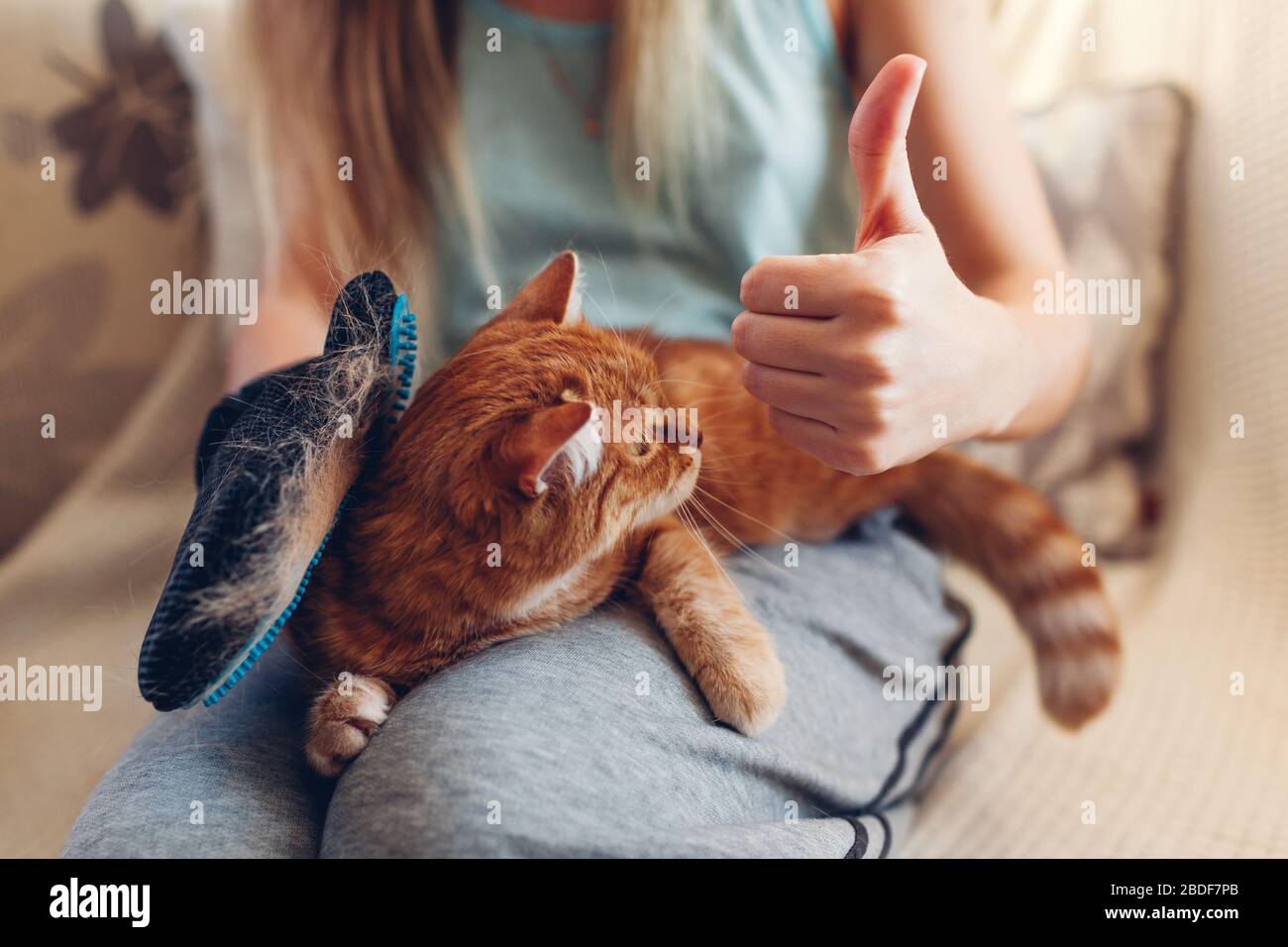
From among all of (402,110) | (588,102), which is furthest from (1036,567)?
(402,110)

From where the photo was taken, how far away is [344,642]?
1.58ft

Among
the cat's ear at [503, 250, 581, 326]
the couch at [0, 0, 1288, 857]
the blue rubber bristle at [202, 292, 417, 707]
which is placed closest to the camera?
the blue rubber bristle at [202, 292, 417, 707]

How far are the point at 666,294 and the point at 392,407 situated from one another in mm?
293

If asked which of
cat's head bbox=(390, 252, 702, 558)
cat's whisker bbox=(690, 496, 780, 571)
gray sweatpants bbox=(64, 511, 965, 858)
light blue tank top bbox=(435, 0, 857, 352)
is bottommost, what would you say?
gray sweatpants bbox=(64, 511, 965, 858)

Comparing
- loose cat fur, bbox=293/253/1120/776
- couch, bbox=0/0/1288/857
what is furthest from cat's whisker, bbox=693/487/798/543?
couch, bbox=0/0/1288/857

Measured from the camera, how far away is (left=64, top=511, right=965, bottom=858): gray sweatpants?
431 mm

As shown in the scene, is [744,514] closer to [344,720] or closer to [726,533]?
[726,533]

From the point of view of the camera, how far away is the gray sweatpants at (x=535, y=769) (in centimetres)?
43

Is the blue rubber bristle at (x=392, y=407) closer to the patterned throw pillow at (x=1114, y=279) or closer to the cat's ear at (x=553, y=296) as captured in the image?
the cat's ear at (x=553, y=296)


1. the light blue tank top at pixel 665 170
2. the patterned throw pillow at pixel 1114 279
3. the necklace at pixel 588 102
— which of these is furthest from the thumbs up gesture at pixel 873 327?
the patterned throw pillow at pixel 1114 279

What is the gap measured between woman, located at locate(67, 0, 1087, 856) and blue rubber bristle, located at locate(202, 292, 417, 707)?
63 mm

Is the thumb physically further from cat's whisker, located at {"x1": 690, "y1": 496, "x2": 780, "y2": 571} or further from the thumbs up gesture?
cat's whisker, located at {"x1": 690, "y1": 496, "x2": 780, "y2": 571}

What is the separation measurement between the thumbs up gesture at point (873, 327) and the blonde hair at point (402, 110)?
0.91 ft

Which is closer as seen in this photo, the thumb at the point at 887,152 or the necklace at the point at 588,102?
the thumb at the point at 887,152
